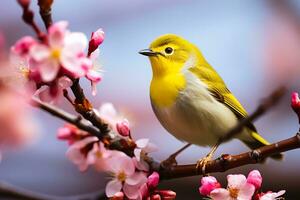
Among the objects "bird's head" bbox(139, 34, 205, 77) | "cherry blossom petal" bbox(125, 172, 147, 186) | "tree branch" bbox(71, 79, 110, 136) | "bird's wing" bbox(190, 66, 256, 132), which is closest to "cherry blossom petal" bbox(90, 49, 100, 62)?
"tree branch" bbox(71, 79, 110, 136)

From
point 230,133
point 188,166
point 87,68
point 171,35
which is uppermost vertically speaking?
point 171,35

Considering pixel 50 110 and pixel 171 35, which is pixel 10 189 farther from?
pixel 171 35

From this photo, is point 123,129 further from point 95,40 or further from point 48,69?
point 48,69

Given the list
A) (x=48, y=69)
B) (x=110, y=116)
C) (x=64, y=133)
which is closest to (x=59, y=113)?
(x=48, y=69)

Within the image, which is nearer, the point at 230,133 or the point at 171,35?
the point at 230,133

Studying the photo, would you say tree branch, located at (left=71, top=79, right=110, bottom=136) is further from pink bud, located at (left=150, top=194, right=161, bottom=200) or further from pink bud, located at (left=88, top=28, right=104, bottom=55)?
pink bud, located at (left=150, top=194, right=161, bottom=200)

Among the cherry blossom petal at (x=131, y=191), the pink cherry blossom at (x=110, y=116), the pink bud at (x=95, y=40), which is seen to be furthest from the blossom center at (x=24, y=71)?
the cherry blossom petal at (x=131, y=191)

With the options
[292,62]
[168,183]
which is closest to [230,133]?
[292,62]
